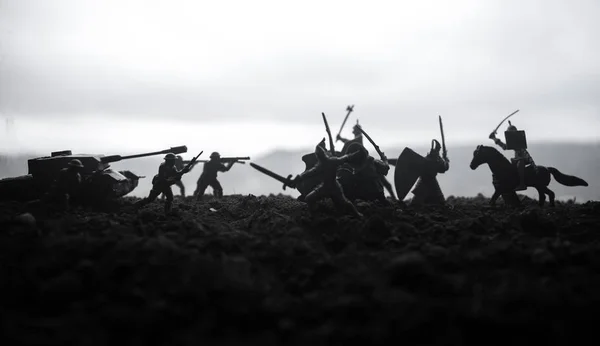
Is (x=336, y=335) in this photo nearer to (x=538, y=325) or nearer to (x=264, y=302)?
(x=264, y=302)

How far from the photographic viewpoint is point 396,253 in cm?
515

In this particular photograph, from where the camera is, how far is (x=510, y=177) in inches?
419

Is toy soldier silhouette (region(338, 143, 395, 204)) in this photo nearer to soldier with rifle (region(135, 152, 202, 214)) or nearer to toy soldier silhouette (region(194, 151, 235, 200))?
soldier with rifle (region(135, 152, 202, 214))

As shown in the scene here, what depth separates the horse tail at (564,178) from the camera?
35.9 feet

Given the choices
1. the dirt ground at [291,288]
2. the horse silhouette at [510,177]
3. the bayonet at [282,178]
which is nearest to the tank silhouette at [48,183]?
the dirt ground at [291,288]

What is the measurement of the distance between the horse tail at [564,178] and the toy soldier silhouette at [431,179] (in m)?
3.25

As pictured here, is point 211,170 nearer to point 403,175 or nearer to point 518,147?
point 403,175

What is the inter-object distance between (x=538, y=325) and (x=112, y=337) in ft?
12.0

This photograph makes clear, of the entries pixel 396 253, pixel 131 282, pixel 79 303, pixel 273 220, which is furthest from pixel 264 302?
pixel 273 220

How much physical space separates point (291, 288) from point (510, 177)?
29.5ft

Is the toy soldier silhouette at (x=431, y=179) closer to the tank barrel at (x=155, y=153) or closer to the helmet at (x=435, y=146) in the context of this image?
the helmet at (x=435, y=146)

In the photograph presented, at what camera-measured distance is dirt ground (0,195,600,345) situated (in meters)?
3.12

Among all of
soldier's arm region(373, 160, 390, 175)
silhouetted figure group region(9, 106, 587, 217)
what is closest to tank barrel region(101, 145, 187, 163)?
silhouetted figure group region(9, 106, 587, 217)

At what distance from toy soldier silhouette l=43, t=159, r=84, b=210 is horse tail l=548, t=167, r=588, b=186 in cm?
1331
